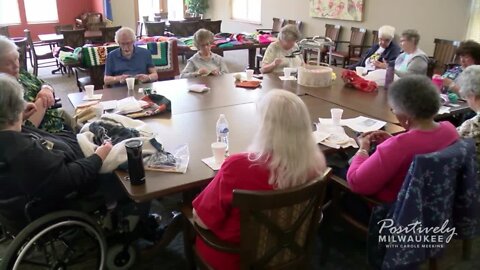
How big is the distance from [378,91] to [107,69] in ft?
7.80

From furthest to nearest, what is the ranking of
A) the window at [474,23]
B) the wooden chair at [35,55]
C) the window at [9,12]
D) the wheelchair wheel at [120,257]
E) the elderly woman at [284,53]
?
the window at [9,12] < the wooden chair at [35,55] < the window at [474,23] < the elderly woman at [284,53] < the wheelchair wheel at [120,257]

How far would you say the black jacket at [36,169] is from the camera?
148 centimetres

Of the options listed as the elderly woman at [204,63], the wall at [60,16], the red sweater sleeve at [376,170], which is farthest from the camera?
the wall at [60,16]

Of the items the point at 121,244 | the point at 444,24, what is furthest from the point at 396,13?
the point at 121,244

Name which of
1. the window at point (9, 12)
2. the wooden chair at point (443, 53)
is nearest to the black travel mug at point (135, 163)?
the wooden chair at point (443, 53)

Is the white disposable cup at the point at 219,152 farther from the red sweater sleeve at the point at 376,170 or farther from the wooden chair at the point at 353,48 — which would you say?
the wooden chair at the point at 353,48

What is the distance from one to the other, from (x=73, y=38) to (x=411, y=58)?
17.3 feet

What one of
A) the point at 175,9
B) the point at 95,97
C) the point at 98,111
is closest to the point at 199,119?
the point at 98,111

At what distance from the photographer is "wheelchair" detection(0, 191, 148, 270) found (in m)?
1.56

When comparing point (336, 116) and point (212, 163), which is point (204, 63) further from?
point (212, 163)

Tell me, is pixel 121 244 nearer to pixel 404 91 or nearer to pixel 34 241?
pixel 34 241

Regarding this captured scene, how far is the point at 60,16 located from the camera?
423 inches

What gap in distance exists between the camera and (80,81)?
14.6 feet

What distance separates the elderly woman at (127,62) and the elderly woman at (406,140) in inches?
93.3
